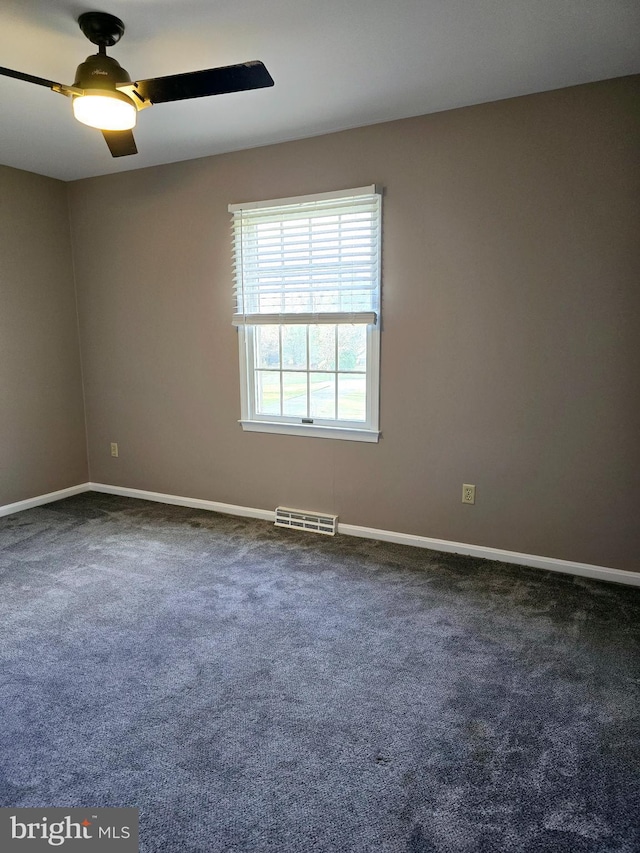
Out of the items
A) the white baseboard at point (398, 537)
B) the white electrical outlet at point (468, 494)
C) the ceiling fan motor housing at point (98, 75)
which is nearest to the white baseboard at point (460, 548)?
the white baseboard at point (398, 537)

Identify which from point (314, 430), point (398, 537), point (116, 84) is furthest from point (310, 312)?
point (116, 84)

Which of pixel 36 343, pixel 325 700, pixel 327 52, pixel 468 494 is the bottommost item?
pixel 325 700

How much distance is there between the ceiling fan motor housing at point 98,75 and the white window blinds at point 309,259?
58.2 inches

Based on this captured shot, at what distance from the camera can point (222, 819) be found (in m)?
1.41

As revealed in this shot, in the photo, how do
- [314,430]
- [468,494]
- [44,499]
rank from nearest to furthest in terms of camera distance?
[468,494]
[314,430]
[44,499]

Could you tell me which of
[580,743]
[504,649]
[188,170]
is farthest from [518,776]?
[188,170]

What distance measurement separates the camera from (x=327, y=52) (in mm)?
2221

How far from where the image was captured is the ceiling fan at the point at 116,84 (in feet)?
6.02

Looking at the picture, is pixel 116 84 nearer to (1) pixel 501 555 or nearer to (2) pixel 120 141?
(2) pixel 120 141

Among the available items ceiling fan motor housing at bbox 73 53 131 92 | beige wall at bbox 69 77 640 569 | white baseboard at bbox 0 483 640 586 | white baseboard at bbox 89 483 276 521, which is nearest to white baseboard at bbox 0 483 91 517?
white baseboard at bbox 0 483 640 586

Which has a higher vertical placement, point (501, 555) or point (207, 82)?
point (207, 82)

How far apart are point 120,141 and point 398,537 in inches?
104

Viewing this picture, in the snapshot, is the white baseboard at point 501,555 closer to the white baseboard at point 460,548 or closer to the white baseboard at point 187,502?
the white baseboard at point 460,548

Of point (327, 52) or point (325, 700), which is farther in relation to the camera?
point (327, 52)
